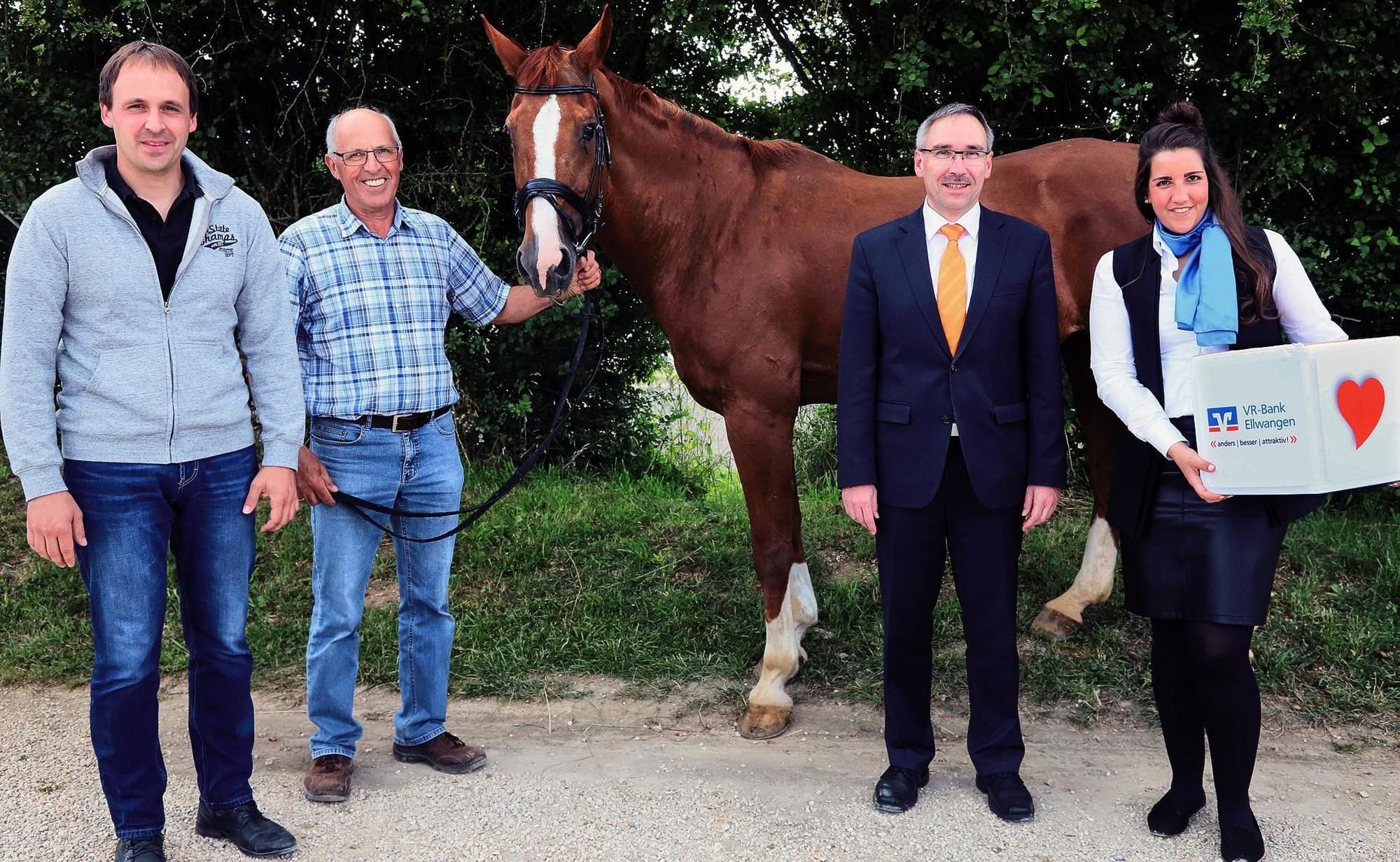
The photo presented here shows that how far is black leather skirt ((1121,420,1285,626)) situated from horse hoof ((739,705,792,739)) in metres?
1.47

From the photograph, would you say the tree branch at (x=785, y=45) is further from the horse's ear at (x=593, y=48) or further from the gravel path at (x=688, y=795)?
the gravel path at (x=688, y=795)

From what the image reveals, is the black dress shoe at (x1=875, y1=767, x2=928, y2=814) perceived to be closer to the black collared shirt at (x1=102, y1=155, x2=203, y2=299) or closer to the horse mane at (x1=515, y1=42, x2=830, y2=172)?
the horse mane at (x1=515, y1=42, x2=830, y2=172)

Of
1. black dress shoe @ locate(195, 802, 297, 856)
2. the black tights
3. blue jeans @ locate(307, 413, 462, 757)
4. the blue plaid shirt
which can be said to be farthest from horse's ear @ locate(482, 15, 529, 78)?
the black tights

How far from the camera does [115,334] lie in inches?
104

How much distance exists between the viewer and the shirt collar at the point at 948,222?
119 inches

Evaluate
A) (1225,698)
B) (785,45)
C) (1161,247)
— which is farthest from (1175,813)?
(785,45)

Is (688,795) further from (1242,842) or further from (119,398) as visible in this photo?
(119,398)

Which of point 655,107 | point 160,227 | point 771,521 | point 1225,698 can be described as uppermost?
point 655,107

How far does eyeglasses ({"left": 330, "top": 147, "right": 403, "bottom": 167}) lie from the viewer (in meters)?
3.18

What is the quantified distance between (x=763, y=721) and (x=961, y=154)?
214 centimetres

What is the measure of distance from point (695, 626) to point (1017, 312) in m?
2.28

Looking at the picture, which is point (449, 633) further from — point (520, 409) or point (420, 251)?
point (520, 409)

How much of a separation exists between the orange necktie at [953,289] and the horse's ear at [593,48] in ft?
4.56

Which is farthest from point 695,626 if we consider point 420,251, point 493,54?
point 493,54
